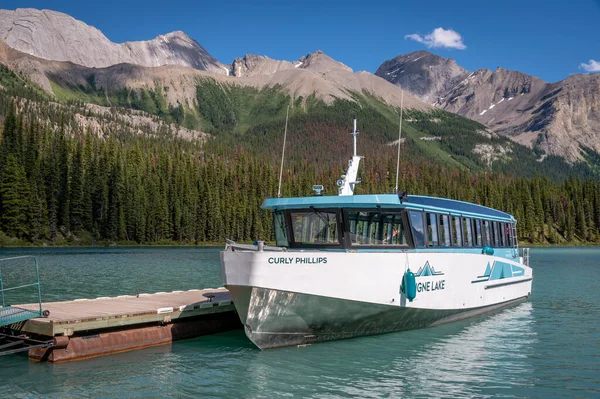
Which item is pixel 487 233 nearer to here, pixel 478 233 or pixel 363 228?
pixel 478 233

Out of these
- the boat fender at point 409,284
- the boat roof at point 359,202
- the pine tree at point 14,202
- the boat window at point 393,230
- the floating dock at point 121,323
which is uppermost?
the pine tree at point 14,202

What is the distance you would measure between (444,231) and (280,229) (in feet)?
22.7

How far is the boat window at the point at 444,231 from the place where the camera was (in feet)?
77.5

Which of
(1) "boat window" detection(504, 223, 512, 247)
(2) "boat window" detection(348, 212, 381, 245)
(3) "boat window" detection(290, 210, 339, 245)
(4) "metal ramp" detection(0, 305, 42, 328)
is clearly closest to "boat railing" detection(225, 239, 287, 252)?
(3) "boat window" detection(290, 210, 339, 245)

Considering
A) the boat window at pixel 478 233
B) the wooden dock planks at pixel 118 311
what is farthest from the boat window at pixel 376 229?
the boat window at pixel 478 233

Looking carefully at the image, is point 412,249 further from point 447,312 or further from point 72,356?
point 72,356

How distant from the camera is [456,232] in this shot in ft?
82.1

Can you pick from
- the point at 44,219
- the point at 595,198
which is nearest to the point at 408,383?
the point at 44,219

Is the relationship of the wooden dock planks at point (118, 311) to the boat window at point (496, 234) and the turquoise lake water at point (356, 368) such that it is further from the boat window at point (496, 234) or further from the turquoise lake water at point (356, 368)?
the boat window at point (496, 234)

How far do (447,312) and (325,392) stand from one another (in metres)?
10.4

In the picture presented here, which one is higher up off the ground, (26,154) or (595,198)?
(26,154)

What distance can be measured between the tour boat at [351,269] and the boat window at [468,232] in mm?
114

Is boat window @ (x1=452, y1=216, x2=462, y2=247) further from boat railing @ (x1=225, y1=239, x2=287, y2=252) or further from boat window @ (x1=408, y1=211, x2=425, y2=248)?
boat railing @ (x1=225, y1=239, x2=287, y2=252)

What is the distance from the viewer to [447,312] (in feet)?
80.0
